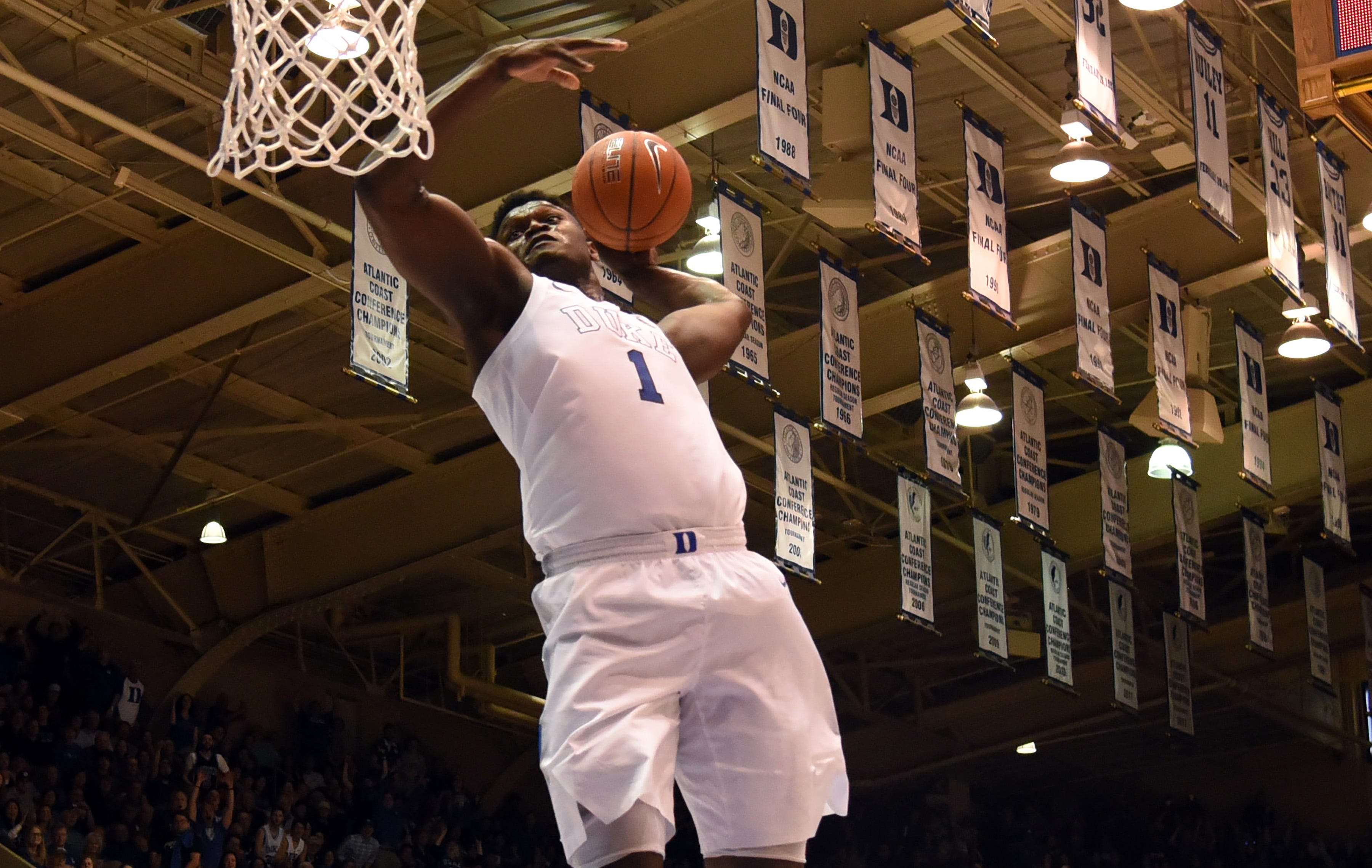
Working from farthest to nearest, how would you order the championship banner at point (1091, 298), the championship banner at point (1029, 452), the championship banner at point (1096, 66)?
the championship banner at point (1029, 452) → the championship banner at point (1091, 298) → the championship banner at point (1096, 66)

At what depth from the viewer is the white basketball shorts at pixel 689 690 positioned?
3.51 m

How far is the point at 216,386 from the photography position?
16.6 metres

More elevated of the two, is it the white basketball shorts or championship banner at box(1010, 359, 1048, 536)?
championship banner at box(1010, 359, 1048, 536)

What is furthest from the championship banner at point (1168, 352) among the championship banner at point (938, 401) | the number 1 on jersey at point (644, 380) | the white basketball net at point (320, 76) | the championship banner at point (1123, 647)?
the number 1 on jersey at point (644, 380)

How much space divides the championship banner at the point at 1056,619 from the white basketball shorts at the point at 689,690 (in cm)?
1597

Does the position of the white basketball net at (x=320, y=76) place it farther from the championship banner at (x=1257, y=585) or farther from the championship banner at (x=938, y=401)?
the championship banner at (x=1257, y=585)

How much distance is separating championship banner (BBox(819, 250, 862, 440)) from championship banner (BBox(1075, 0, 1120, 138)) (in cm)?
293

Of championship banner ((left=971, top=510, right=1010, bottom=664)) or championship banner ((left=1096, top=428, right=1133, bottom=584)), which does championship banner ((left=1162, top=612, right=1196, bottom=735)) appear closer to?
championship banner ((left=1096, top=428, right=1133, bottom=584))

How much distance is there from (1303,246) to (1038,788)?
1951 cm

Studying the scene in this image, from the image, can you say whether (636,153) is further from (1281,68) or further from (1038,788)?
(1038,788)

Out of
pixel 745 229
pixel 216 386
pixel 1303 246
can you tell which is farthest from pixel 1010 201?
pixel 216 386

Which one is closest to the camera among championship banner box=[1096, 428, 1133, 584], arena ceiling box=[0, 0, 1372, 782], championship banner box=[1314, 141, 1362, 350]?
arena ceiling box=[0, 0, 1372, 782]

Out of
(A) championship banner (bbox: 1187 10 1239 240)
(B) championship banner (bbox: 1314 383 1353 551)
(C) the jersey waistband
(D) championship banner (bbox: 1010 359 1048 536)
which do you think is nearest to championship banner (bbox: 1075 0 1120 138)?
(A) championship banner (bbox: 1187 10 1239 240)

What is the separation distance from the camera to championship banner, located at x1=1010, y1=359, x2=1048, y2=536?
53.4ft
